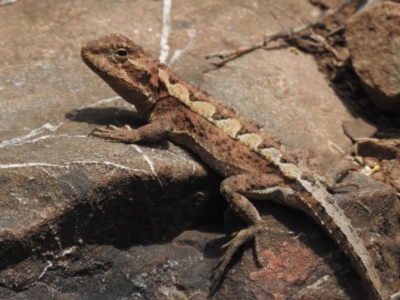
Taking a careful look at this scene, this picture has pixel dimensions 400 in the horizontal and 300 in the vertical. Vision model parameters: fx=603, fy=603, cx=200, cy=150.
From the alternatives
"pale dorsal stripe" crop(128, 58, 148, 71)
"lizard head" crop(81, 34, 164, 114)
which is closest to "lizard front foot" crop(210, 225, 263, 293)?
"lizard head" crop(81, 34, 164, 114)

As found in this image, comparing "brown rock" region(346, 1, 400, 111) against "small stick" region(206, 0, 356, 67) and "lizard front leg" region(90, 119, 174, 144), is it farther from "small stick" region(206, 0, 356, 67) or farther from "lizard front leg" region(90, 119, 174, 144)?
"lizard front leg" region(90, 119, 174, 144)

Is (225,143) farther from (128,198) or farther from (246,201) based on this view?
(128,198)

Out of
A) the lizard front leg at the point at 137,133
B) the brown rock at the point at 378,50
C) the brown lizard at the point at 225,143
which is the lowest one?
the lizard front leg at the point at 137,133

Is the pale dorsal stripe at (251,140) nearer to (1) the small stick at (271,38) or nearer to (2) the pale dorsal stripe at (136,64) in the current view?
(2) the pale dorsal stripe at (136,64)

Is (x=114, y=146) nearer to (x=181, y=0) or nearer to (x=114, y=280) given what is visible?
(x=114, y=280)

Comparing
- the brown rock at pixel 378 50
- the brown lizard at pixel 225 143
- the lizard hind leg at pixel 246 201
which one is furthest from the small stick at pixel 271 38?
the lizard hind leg at pixel 246 201

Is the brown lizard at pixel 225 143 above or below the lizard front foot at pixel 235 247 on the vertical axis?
above
